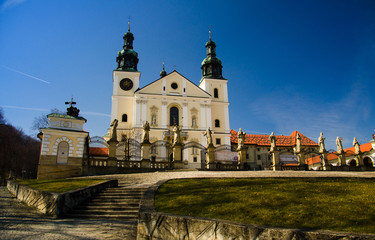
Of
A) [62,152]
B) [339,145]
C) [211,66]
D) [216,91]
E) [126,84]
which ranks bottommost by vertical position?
[62,152]

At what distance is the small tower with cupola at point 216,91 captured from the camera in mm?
46500

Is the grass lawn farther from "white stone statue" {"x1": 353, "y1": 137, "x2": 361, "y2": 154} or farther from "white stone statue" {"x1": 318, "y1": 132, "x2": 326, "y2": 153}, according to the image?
"white stone statue" {"x1": 353, "y1": 137, "x2": 361, "y2": 154}

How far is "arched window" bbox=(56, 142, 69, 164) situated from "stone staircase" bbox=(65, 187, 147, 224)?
12.9 meters

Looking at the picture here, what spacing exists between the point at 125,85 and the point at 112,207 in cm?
3868

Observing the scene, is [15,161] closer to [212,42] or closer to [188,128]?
[188,128]

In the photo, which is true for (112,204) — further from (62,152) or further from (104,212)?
(62,152)

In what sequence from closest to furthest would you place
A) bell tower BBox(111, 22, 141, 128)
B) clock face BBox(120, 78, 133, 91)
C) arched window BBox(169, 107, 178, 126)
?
bell tower BBox(111, 22, 141, 128) < arched window BBox(169, 107, 178, 126) < clock face BBox(120, 78, 133, 91)

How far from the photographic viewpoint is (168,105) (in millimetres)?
45906

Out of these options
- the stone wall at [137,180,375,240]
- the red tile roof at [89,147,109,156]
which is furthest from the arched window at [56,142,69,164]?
the red tile roof at [89,147,109,156]

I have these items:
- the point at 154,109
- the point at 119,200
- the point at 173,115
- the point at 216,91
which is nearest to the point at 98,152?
the point at 154,109

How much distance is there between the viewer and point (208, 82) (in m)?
49.8

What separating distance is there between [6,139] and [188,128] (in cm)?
2560

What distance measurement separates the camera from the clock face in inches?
1814

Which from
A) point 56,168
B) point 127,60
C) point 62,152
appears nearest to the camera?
point 56,168
